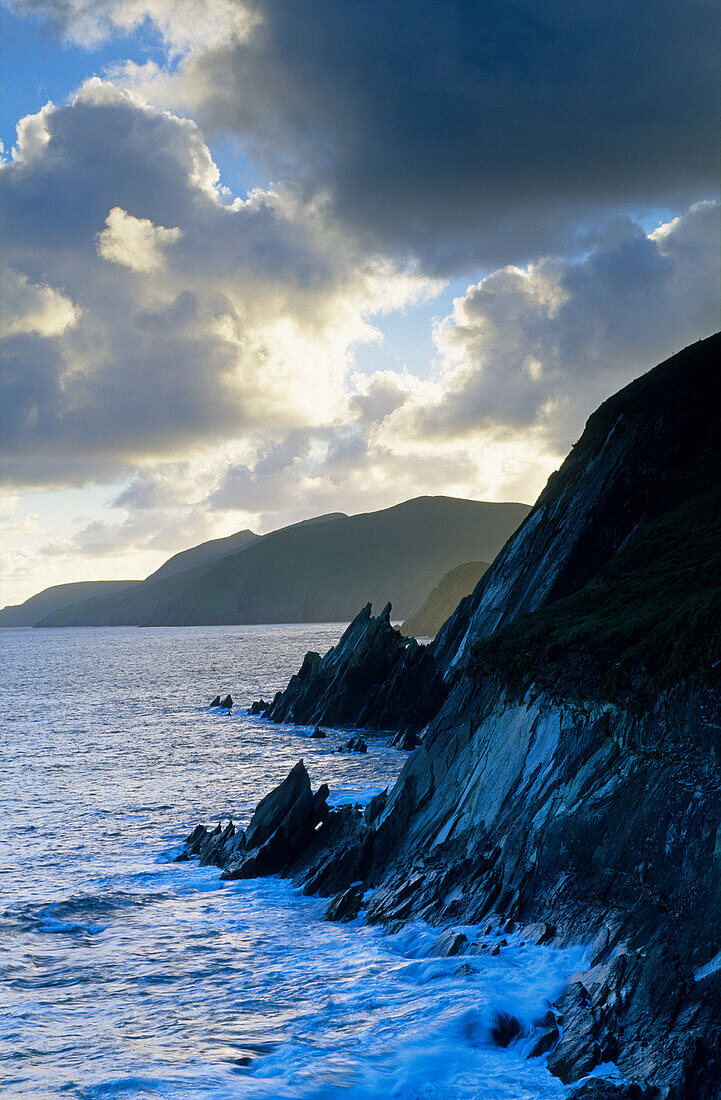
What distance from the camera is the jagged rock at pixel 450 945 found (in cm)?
1808

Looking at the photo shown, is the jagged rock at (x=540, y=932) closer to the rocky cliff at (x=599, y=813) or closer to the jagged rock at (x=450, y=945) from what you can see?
the rocky cliff at (x=599, y=813)

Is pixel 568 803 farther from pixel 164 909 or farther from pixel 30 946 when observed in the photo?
pixel 30 946

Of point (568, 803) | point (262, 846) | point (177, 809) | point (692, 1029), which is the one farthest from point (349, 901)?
point (177, 809)

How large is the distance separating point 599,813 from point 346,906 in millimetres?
9027

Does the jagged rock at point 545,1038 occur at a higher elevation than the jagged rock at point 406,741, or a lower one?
higher

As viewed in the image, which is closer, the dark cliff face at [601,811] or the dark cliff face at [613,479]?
the dark cliff face at [601,811]

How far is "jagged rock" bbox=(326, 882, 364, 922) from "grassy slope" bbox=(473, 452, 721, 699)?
8.41 metres

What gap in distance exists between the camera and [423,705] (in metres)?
60.0

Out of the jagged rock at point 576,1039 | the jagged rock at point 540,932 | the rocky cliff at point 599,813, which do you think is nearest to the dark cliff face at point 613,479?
the rocky cliff at point 599,813

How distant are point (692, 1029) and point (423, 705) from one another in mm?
47544

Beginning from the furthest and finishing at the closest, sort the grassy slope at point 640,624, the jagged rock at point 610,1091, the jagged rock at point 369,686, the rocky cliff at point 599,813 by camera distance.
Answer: the jagged rock at point 369,686, the grassy slope at point 640,624, the rocky cliff at point 599,813, the jagged rock at point 610,1091

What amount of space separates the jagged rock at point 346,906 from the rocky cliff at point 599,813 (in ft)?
0.22

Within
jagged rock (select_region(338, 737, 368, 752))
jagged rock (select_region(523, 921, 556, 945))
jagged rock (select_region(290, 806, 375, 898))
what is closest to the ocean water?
jagged rock (select_region(523, 921, 556, 945))

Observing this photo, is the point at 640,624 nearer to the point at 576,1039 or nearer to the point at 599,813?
the point at 599,813
